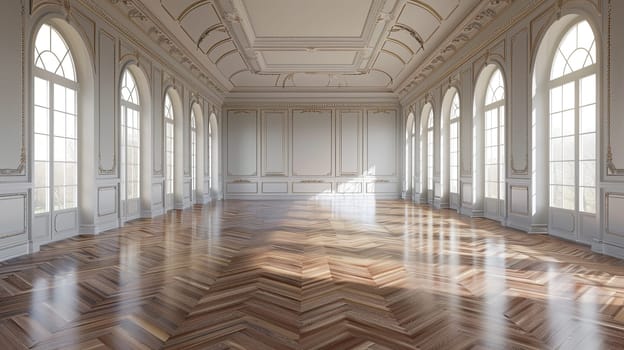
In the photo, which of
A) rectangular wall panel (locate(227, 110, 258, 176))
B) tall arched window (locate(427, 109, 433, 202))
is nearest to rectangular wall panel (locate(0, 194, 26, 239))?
tall arched window (locate(427, 109, 433, 202))

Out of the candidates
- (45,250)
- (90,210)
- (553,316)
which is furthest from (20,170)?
(553,316)

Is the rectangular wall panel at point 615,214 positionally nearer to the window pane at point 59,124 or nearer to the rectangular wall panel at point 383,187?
the window pane at point 59,124

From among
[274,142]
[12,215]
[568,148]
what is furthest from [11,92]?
[274,142]

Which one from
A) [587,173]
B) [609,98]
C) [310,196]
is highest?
[609,98]

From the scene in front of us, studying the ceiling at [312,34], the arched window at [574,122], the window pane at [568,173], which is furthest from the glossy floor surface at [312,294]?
the ceiling at [312,34]

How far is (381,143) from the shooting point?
49.2 feet

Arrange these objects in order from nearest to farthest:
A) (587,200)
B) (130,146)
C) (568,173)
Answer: (587,200)
(568,173)
(130,146)

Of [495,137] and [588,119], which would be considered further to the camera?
[495,137]

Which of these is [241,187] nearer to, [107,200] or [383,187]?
[383,187]

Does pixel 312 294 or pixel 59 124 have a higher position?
pixel 59 124

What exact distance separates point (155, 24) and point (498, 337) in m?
7.63

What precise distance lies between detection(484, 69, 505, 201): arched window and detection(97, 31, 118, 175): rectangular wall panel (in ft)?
22.8

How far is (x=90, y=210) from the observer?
618cm

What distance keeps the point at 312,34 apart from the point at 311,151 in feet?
20.1
